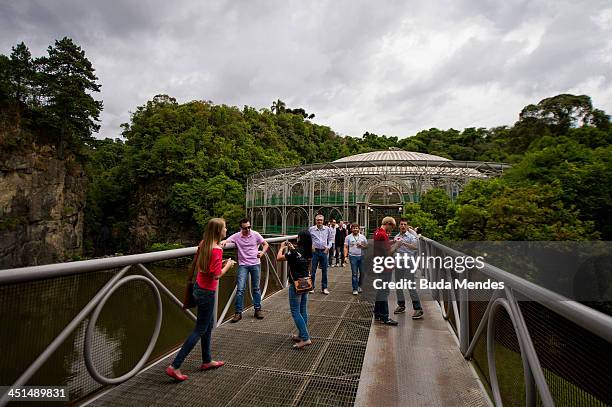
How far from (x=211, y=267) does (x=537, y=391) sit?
9.20ft

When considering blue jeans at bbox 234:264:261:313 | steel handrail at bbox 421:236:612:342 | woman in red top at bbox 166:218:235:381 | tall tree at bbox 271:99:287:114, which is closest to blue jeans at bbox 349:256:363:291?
blue jeans at bbox 234:264:261:313

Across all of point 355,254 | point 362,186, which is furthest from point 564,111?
point 355,254

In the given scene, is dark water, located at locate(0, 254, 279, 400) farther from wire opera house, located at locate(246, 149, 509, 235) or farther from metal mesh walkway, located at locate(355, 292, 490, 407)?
wire opera house, located at locate(246, 149, 509, 235)

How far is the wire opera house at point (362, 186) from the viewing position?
26938mm

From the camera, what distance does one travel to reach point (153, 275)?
12.3 feet

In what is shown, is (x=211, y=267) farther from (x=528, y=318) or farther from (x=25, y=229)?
(x=25, y=229)

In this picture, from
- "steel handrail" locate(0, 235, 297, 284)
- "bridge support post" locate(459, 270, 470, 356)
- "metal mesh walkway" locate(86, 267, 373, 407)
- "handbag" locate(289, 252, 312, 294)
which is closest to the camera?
"steel handrail" locate(0, 235, 297, 284)

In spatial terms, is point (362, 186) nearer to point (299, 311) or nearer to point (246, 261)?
point (246, 261)

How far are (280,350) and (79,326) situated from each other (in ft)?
7.52

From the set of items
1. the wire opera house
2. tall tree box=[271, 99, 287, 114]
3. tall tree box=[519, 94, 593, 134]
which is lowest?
the wire opera house

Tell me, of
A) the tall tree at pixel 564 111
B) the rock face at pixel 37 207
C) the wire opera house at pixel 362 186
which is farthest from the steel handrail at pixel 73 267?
the tall tree at pixel 564 111

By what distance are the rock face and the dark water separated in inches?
1169

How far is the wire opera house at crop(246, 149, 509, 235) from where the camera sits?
88.4 feet

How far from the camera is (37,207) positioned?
29094mm
